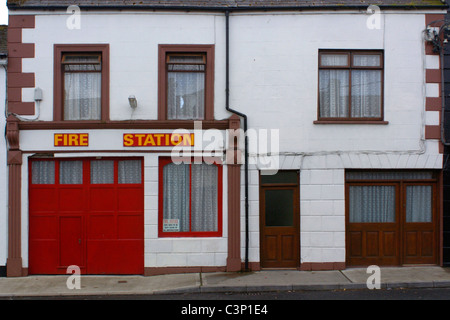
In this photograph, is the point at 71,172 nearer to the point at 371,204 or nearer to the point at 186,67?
the point at 186,67

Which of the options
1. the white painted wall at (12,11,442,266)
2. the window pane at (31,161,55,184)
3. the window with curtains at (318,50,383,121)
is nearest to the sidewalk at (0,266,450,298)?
the white painted wall at (12,11,442,266)

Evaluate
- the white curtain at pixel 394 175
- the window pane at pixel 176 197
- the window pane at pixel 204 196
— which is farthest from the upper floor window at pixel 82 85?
the white curtain at pixel 394 175

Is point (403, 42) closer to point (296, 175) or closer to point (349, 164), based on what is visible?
point (349, 164)

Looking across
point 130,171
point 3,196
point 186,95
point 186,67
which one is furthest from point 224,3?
point 3,196

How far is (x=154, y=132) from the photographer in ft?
35.0

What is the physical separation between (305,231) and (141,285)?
3936 mm

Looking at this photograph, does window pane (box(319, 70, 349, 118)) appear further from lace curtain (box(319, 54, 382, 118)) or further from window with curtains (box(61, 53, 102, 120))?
window with curtains (box(61, 53, 102, 120))

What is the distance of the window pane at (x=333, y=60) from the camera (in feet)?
36.0

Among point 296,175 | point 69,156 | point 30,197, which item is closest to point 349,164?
point 296,175

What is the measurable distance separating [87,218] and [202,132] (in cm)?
337

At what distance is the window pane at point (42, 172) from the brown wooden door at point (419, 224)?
8446mm

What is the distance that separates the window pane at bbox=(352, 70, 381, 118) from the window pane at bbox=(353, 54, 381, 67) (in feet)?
0.54

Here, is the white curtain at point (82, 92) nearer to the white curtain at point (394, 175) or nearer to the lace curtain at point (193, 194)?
the lace curtain at point (193, 194)

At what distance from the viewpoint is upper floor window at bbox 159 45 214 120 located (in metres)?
10.8
